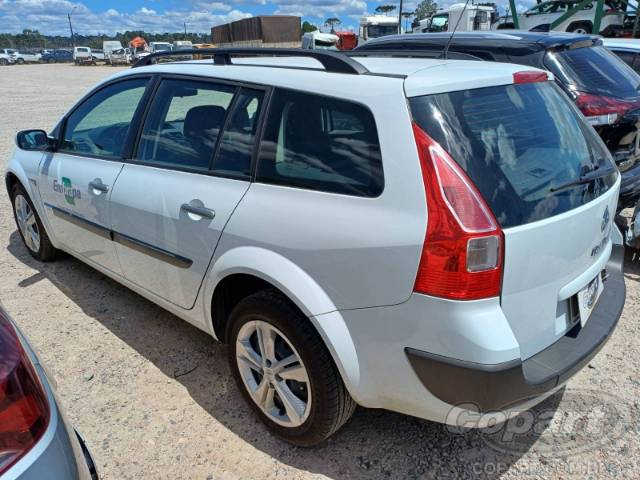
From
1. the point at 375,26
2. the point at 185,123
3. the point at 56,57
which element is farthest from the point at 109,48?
the point at 185,123

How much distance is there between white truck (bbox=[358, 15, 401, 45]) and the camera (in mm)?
29719

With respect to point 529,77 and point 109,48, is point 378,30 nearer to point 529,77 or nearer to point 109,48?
point 529,77

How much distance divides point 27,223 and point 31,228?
67 millimetres

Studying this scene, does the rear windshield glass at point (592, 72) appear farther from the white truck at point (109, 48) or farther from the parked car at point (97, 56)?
the parked car at point (97, 56)

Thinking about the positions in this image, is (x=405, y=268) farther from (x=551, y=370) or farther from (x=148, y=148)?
(x=148, y=148)

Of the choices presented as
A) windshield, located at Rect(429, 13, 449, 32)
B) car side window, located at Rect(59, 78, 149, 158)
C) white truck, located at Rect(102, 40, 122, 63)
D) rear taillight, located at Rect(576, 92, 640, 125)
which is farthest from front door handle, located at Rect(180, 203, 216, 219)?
white truck, located at Rect(102, 40, 122, 63)

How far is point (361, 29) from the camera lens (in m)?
29.8

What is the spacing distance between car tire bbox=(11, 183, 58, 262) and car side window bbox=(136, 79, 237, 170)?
6.02 ft

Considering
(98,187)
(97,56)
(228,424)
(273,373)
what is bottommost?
(228,424)

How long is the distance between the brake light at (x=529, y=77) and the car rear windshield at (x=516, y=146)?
0.9 inches

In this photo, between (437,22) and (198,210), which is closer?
(198,210)

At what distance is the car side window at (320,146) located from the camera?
1.94 meters

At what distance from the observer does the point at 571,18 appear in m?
17.8

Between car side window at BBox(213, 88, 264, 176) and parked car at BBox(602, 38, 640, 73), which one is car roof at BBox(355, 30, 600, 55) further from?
car side window at BBox(213, 88, 264, 176)
